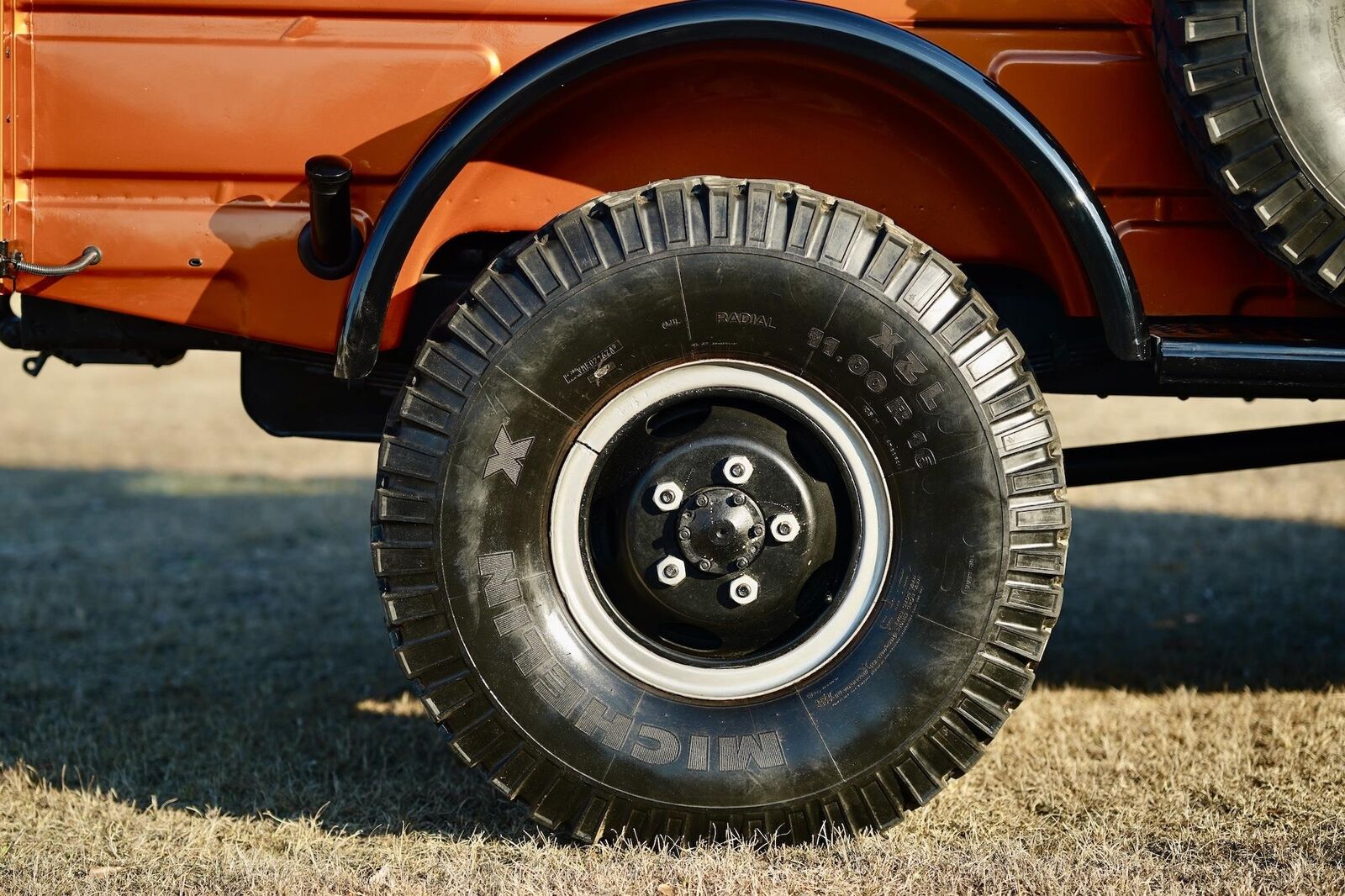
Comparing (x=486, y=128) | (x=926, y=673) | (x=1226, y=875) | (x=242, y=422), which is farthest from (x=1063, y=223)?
(x=242, y=422)

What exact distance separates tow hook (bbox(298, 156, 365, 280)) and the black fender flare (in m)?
0.12

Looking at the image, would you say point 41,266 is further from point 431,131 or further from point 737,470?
point 737,470

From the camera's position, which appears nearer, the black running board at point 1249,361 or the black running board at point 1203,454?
the black running board at point 1249,361

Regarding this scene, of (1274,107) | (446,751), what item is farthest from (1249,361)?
(446,751)

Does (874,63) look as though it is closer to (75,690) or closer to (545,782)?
(545,782)

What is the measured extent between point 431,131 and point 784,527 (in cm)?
108

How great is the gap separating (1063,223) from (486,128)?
110 centimetres

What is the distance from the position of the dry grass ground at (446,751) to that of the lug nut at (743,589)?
18.4 inches

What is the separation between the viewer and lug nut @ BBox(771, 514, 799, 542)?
2.36 meters

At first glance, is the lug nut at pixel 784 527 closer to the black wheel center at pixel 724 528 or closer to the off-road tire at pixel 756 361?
the black wheel center at pixel 724 528

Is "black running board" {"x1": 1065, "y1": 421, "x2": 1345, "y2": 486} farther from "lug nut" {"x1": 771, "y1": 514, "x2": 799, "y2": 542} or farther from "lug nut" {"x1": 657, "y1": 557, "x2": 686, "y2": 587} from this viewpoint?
"lug nut" {"x1": 657, "y1": 557, "x2": 686, "y2": 587}

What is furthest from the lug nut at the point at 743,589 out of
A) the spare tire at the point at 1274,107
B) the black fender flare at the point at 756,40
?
the spare tire at the point at 1274,107

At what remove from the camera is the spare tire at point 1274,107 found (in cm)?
214

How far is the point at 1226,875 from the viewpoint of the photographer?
2.27 meters
